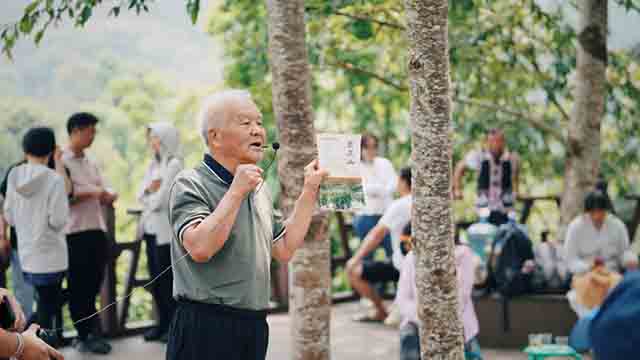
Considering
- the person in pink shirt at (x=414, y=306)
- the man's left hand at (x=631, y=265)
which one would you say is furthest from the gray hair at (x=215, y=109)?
the man's left hand at (x=631, y=265)

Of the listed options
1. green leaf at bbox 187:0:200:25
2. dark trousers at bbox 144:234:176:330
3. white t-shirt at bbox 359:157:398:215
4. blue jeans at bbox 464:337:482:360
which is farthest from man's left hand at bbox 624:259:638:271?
green leaf at bbox 187:0:200:25

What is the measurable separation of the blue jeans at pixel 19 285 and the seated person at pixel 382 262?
233cm

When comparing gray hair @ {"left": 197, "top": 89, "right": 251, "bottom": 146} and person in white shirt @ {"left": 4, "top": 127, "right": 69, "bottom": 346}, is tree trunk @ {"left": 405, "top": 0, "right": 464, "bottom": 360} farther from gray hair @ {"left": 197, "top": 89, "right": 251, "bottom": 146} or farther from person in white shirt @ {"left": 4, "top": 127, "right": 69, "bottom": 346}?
person in white shirt @ {"left": 4, "top": 127, "right": 69, "bottom": 346}

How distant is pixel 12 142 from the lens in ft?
48.0

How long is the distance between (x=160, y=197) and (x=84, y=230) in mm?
554

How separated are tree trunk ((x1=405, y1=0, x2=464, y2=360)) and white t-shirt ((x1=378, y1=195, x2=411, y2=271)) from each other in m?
3.25

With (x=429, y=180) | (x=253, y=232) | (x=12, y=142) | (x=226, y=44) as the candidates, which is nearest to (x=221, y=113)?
(x=253, y=232)

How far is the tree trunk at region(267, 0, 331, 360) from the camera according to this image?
4633mm

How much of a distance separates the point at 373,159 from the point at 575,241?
7.50 feet

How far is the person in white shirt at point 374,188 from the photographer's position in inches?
337

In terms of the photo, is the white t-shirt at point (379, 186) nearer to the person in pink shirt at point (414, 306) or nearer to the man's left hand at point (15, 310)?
the person in pink shirt at point (414, 306)

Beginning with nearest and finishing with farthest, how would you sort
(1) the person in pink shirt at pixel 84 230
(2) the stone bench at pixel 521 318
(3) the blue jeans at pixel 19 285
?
(3) the blue jeans at pixel 19 285
(1) the person in pink shirt at pixel 84 230
(2) the stone bench at pixel 521 318

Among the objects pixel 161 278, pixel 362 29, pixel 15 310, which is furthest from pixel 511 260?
pixel 15 310

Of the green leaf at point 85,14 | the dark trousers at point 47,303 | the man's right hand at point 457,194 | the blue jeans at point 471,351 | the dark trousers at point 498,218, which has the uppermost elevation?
the green leaf at point 85,14
